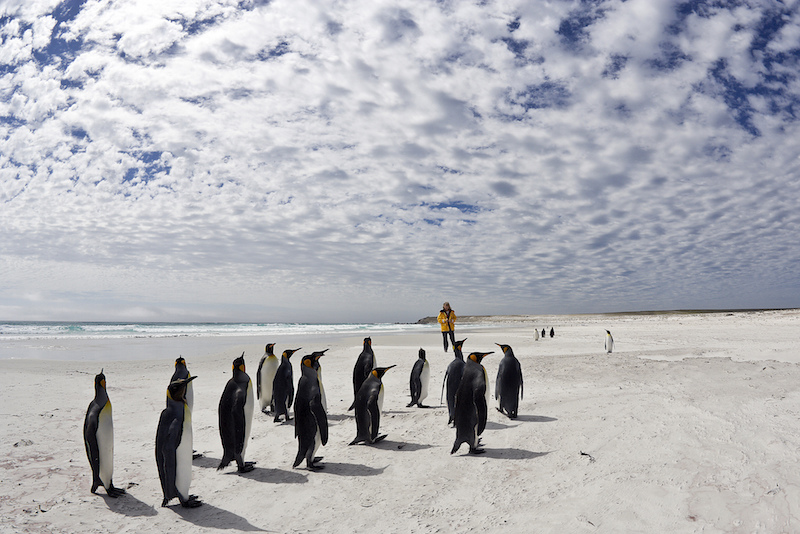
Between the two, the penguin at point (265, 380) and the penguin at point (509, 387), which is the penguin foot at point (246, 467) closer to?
the penguin at point (265, 380)

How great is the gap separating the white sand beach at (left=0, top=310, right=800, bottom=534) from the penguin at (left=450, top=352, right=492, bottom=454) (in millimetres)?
230

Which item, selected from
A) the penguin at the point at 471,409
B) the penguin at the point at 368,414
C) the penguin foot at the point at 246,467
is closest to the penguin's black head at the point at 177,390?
the penguin foot at the point at 246,467

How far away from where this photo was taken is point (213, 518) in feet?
12.6

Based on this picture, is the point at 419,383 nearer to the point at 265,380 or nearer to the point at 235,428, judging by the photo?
the point at 265,380

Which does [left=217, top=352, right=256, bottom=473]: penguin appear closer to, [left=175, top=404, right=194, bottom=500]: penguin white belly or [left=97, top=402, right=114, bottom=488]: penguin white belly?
[left=175, top=404, right=194, bottom=500]: penguin white belly

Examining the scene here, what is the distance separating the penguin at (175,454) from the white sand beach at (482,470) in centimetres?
16

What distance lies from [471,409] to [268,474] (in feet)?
7.66

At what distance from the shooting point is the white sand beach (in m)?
3.53

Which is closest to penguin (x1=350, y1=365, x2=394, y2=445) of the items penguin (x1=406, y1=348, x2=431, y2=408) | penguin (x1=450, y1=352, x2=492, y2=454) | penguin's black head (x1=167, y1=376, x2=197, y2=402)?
penguin (x1=450, y1=352, x2=492, y2=454)

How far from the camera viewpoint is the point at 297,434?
509cm

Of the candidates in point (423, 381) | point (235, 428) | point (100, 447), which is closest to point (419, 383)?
point (423, 381)

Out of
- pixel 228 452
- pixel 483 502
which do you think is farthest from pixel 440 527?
pixel 228 452

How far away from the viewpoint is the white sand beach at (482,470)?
11.6ft

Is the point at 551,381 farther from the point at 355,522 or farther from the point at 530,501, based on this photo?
the point at 355,522
